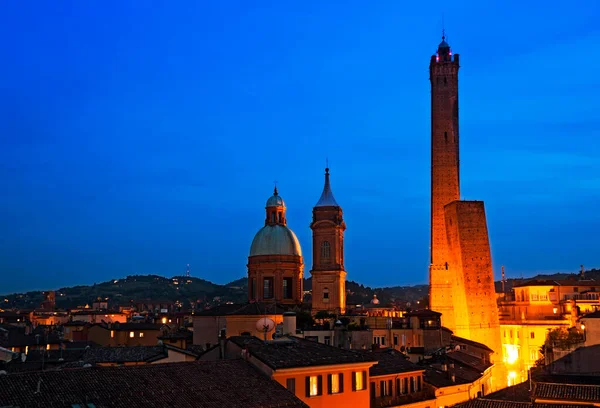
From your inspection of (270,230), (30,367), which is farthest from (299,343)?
(270,230)

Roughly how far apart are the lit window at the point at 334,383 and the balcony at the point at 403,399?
160 inches

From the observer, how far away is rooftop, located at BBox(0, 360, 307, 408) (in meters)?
26.6

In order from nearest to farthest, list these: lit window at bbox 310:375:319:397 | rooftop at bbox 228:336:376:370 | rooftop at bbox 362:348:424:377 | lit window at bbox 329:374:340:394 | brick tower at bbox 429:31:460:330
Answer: rooftop at bbox 228:336:376:370 → lit window at bbox 310:375:319:397 → lit window at bbox 329:374:340:394 → rooftop at bbox 362:348:424:377 → brick tower at bbox 429:31:460:330

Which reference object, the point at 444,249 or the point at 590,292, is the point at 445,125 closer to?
the point at 444,249

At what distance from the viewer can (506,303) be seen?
11425 cm

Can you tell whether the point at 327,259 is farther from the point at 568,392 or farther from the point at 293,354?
the point at 293,354

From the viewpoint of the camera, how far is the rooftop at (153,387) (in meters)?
26.6

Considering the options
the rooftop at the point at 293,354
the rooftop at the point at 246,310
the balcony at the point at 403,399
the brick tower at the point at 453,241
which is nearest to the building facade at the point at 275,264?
the rooftop at the point at 246,310

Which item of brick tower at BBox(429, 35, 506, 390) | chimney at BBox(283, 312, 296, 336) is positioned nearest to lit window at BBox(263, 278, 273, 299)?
brick tower at BBox(429, 35, 506, 390)

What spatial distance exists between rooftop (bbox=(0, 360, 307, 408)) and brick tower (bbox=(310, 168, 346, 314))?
62716 mm

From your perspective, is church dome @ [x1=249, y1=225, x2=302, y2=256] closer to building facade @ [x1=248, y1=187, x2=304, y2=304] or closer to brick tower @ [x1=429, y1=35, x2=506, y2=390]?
building facade @ [x1=248, y1=187, x2=304, y2=304]

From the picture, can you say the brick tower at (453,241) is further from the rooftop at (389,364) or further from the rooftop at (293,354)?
the rooftop at (293,354)

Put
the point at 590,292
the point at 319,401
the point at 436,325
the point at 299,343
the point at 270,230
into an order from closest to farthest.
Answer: the point at 319,401 < the point at 299,343 < the point at 436,325 < the point at 270,230 < the point at 590,292

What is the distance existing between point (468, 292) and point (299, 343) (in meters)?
63.4
